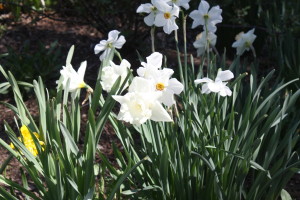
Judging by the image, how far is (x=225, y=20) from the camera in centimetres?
436

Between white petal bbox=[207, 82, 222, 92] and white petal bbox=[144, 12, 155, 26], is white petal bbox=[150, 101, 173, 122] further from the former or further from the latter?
white petal bbox=[144, 12, 155, 26]

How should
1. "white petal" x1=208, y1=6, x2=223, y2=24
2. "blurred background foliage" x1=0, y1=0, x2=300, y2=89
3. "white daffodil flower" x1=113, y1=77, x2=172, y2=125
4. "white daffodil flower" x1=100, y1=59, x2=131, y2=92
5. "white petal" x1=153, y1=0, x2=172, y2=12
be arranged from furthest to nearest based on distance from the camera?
1. "blurred background foliage" x1=0, y1=0, x2=300, y2=89
2. "white petal" x1=208, y1=6, x2=223, y2=24
3. "white petal" x1=153, y1=0, x2=172, y2=12
4. "white daffodil flower" x1=100, y1=59, x2=131, y2=92
5. "white daffodil flower" x1=113, y1=77, x2=172, y2=125

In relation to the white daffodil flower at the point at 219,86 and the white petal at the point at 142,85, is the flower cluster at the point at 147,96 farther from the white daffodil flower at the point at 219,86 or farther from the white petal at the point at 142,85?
the white daffodil flower at the point at 219,86

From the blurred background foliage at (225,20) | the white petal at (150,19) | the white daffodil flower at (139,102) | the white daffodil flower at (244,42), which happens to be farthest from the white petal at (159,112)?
the blurred background foliage at (225,20)

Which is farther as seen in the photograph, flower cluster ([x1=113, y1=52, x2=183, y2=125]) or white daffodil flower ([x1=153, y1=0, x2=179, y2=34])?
white daffodil flower ([x1=153, y1=0, x2=179, y2=34])

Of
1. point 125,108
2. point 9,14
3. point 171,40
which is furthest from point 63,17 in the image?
point 125,108

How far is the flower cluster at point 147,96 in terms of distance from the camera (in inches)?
70.0

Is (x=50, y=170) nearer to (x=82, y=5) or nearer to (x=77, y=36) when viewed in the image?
(x=82, y=5)

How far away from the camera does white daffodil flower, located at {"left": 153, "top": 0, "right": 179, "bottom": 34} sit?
225cm

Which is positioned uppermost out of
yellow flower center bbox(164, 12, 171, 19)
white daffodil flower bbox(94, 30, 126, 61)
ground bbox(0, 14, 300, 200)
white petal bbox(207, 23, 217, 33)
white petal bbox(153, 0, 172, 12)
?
white petal bbox(153, 0, 172, 12)

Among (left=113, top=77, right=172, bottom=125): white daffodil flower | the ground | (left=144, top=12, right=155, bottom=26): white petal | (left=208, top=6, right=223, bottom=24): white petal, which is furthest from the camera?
the ground

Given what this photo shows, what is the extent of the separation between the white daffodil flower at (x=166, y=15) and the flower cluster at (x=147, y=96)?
44cm

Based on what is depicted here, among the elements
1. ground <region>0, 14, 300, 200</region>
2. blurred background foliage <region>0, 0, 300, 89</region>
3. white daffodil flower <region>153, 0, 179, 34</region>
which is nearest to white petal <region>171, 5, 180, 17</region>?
white daffodil flower <region>153, 0, 179, 34</region>

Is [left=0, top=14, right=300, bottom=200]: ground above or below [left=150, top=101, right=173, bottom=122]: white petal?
below
